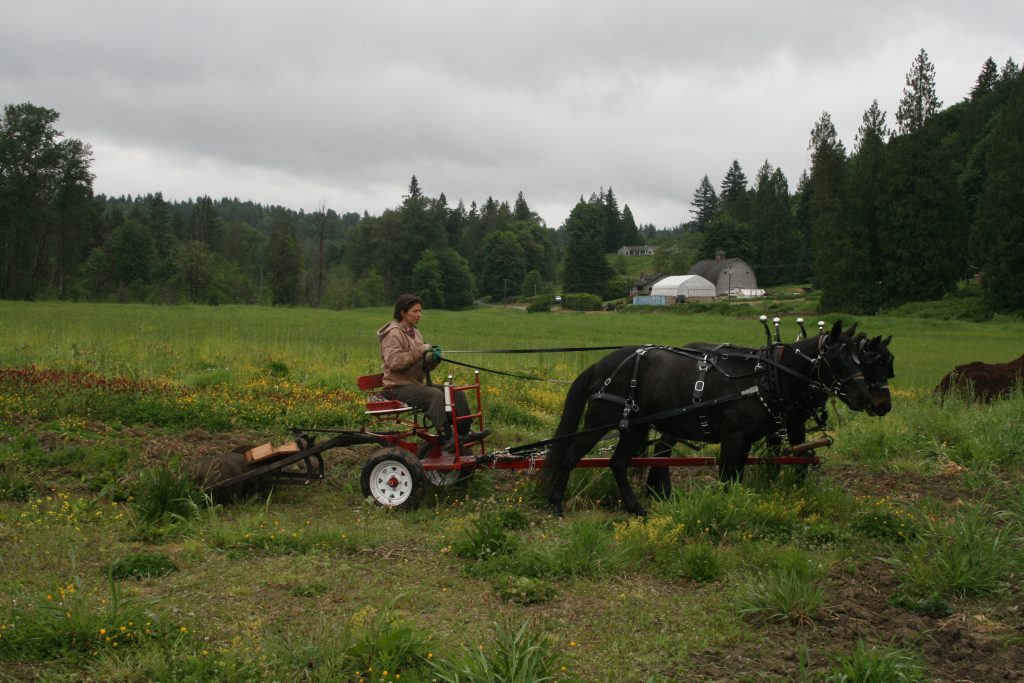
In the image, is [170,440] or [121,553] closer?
[121,553]

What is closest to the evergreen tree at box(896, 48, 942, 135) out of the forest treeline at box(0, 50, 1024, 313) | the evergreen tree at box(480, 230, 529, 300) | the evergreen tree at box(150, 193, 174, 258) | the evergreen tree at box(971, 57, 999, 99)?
the forest treeline at box(0, 50, 1024, 313)

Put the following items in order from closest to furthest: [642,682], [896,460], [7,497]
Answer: [642,682], [7,497], [896,460]

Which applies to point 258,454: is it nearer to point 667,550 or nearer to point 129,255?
point 667,550

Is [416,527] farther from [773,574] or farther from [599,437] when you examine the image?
[773,574]

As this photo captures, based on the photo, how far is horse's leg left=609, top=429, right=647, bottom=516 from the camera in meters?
7.88

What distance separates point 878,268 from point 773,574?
187 ft

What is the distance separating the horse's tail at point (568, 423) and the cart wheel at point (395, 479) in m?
1.26

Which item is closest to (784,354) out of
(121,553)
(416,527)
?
(416,527)

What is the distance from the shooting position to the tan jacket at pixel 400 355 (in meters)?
8.36

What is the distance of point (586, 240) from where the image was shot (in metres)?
99.3

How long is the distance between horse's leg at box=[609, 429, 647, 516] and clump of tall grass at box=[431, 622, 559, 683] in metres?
3.48

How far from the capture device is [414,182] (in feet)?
461

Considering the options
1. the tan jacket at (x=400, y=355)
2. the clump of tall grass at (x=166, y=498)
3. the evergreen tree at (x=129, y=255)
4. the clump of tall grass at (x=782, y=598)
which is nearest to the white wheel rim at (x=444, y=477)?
the tan jacket at (x=400, y=355)

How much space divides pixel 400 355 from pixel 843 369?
4.25 meters
